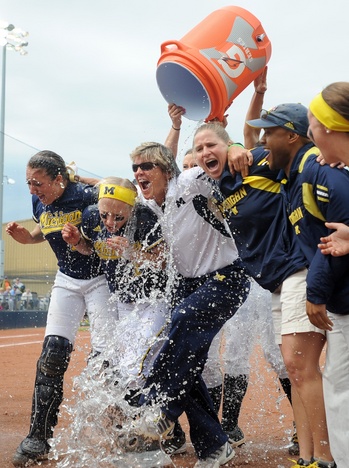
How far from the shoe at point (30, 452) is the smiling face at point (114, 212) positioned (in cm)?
147

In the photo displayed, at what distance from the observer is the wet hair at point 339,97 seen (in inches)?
119

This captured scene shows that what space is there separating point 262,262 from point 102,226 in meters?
1.38

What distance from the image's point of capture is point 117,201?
14.7 feet

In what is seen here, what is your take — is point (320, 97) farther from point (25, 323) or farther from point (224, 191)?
point (25, 323)

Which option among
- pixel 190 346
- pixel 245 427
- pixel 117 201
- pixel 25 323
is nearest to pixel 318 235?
pixel 190 346

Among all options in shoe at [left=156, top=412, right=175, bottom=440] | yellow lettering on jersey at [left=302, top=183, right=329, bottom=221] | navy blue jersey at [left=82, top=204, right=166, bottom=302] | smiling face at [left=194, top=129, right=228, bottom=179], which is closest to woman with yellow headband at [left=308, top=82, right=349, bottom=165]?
yellow lettering on jersey at [left=302, top=183, right=329, bottom=221]

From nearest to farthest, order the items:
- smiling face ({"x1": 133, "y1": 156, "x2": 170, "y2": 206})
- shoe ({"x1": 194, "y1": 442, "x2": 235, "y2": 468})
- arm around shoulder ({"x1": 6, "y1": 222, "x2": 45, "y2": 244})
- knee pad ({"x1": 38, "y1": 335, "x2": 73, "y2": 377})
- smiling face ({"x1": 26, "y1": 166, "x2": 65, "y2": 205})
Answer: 1. shoe ({"x1": 194, "y1": 442, "x2": 235, "y2": 468})
2. smiling face ({"x1": 133, "y1": 156, "x2": 170, "y2": 206})
3. knee pad ({"x1": 38, "y1": 335, "x2": 73, "y2": 377})
4. smiling face ({"x1": 26, "y1": 166, "x2": 65, "y2": 205})
5. arm around shoulder ({"x1": 6, "y1": 222, "x2": 45, "y2": 244})

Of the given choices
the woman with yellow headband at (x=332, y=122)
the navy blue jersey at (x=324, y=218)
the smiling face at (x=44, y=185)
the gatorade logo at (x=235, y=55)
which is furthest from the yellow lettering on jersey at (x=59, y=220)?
the woman with yellow headband at (x=332, y=122)

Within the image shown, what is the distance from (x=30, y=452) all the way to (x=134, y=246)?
58.3 inches

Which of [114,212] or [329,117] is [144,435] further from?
[329,117]

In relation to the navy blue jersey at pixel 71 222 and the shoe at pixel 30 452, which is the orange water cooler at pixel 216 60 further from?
the shoe at pixel 30 452

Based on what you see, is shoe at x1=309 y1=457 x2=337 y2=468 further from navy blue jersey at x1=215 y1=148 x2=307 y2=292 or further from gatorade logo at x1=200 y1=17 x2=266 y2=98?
gatorade logo at x1=200 y1=17 x2=266 y2=98

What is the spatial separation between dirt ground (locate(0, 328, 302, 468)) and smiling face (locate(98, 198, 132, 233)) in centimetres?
157

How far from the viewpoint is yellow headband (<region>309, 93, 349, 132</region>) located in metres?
3.04
